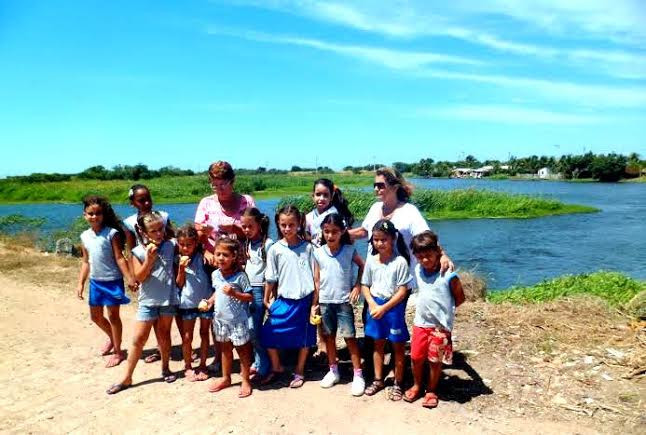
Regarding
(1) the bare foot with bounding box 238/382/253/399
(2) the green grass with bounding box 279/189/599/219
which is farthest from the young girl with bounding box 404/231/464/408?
(2) the green grass with bounding box 279/189/599/219

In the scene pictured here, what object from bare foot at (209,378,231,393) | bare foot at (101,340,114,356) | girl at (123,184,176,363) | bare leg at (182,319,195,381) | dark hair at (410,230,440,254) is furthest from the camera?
bare foot at (101,340,114,356)

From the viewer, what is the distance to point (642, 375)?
3877 mm

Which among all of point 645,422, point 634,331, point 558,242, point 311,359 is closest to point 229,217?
point 311,359

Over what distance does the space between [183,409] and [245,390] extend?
46 cm

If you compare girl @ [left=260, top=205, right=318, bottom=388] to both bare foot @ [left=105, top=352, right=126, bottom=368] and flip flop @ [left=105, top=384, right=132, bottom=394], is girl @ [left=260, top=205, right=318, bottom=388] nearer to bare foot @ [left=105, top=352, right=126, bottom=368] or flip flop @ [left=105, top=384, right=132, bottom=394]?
flip flop @ [left=105, top=384, right=132, bottom=394]

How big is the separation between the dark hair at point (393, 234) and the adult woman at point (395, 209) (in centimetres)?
4

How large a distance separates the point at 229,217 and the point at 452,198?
28268 millimetres

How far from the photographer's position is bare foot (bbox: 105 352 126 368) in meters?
4.51

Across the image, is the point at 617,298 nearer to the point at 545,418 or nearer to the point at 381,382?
the point at 545,418

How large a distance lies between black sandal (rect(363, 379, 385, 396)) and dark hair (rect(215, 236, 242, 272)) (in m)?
1.34

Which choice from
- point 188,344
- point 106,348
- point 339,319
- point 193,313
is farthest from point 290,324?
point 106,348

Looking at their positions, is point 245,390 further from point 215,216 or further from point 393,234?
point 393,234

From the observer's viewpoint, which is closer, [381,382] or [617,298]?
[381,382]

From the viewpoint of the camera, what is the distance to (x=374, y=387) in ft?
12.4
